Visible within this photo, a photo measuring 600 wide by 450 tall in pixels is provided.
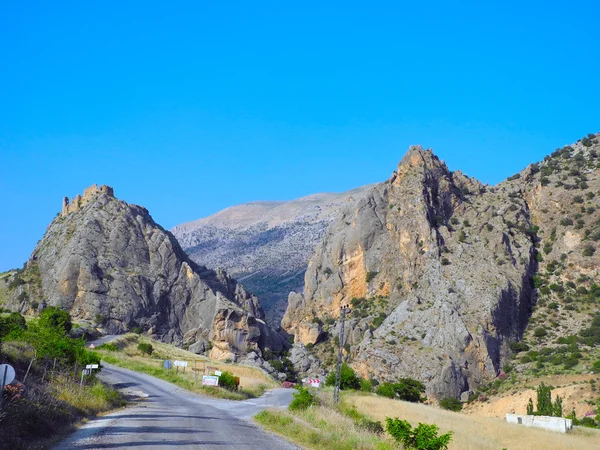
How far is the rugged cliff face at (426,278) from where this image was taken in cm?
8219

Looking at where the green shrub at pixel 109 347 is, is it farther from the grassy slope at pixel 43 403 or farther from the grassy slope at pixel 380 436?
the grassy slope at pixel 43 403

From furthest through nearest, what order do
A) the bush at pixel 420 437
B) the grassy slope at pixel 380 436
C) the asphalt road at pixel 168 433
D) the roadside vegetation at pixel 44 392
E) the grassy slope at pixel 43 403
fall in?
the grassy slope at pixel 380 436, the bush at pixel 420 437, the asphalt road at pixel 168 433, the roadside vegetation at pixel 44 392, the grassy slope at pixel 43 403

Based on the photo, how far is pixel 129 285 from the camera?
348 feet

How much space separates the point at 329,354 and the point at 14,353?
77.2 metres

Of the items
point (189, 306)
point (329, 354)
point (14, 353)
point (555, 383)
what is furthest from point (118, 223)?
point (14, 353)

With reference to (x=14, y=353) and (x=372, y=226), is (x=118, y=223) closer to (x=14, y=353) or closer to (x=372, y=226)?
(x=372, y=226)

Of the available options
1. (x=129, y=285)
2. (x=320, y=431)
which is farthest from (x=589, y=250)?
(x=320, y=431)

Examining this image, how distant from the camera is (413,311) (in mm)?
90375

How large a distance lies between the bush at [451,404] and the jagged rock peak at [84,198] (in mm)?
77239

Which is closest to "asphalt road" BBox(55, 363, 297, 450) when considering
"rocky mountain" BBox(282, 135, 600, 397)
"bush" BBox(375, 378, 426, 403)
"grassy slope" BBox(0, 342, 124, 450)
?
"grassy slope" BBox(0, 342, 124, 450)

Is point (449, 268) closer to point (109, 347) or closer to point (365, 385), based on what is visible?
point (365, 385)

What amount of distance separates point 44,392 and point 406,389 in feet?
191

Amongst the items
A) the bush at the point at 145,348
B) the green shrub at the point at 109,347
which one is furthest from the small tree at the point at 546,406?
the green shrub at the point at 109,347

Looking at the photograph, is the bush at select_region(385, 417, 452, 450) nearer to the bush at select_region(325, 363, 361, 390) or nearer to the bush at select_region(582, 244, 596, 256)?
the bush at select_region(325, 363, 361, 390)
